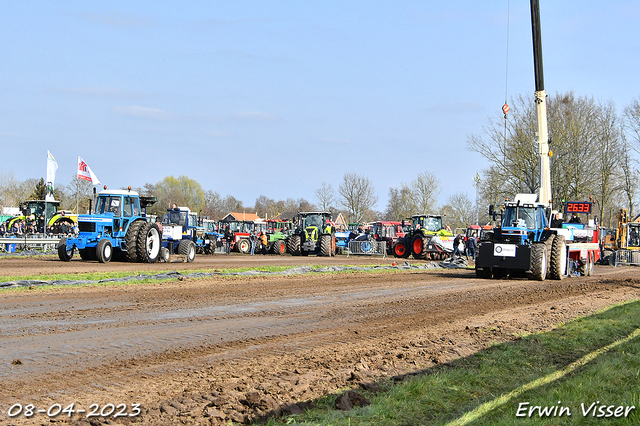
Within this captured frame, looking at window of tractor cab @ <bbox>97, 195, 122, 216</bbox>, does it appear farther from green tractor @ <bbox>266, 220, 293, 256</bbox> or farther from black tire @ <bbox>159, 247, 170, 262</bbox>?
green tractor @ <bbox>266, 220, 293, 256</bbox>

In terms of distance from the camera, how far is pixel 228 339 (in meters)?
7.38

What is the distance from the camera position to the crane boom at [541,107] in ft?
66.7

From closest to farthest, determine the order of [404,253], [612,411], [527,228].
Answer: [612,411]
[527,228]
[404,253]

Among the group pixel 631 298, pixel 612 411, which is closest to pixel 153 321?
pixel 612 411

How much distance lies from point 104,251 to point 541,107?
16.4 metres

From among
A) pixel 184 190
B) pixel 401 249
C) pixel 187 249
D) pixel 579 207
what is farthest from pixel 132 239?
pixel 184 190

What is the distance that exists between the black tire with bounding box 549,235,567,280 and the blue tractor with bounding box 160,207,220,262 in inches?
540

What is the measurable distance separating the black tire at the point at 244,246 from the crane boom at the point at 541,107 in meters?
20.4

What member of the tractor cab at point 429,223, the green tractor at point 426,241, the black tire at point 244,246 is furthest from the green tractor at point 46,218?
the tractor cab at point 429,223

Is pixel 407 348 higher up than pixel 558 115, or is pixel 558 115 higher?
pixel 558 115

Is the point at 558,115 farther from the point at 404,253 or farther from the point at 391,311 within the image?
the point at 391,311

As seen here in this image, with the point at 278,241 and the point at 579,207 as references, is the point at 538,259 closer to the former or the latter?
the point at 579,207

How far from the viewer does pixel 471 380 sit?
5.68 metres

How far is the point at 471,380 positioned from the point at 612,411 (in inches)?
51.1
